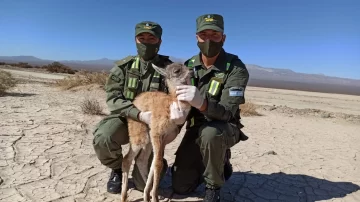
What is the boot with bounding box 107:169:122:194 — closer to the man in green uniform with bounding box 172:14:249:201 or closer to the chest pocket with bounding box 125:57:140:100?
the man in green uniform with bounding box 172:14:249:201

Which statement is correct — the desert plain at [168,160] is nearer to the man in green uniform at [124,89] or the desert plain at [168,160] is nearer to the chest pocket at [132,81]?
the man in green uniform at [124,89]

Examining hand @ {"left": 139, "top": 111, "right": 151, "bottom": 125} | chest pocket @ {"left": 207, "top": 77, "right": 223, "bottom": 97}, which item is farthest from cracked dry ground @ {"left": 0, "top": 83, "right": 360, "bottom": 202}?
chest pocket @ {"left": 207, "top": 77, "right": 223, "bottom": 97}

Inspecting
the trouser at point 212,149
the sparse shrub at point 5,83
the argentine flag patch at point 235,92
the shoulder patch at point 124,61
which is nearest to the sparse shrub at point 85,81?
the sparse shrub at point 5,83

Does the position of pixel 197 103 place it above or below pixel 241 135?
above

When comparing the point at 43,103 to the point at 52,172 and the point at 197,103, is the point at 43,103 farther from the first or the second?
the point at 197,103

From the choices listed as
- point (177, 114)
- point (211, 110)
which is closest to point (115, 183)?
point (177, 114)

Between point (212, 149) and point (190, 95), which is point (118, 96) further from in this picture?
point (212, 149)

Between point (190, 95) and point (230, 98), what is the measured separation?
684 mm

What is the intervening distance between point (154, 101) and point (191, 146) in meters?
1.06

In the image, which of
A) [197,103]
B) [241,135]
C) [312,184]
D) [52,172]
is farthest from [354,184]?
[52,172]

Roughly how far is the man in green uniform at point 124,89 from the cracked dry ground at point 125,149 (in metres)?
0.48

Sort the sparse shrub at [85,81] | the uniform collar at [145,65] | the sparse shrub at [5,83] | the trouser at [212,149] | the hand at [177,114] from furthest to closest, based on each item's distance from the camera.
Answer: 1. the sparse shrub at [85,81]
2. the sparse shrub at [5,83]
3. the uniform collar at [145,65]
4. the trouser at [212,149]
5. the hand at [177,114]

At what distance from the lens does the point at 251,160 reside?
6426 mm

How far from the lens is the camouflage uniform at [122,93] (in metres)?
4.12
